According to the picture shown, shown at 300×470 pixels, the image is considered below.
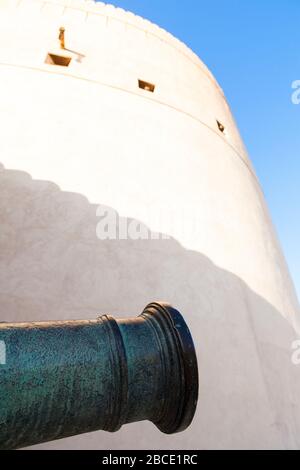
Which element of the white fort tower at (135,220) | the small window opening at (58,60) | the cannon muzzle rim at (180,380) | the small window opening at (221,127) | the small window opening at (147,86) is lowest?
the cannon muzzle rim at (180,380)

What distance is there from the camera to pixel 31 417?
3.40 feet

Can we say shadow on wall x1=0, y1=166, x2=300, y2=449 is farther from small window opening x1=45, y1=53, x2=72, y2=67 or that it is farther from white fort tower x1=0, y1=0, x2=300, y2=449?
small window opening x1=45, y1=53, x2=72, y2=67

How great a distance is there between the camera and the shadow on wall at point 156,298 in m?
3.00

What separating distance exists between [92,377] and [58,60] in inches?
204

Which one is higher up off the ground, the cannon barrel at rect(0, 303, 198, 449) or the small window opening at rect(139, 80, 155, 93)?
the small window opening at rect(139, 80, 155, 93)

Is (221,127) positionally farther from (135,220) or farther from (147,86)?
(135,220)

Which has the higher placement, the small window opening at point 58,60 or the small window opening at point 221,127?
the small window opening at point 58,60

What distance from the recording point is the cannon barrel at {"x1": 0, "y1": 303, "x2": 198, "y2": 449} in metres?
1.04

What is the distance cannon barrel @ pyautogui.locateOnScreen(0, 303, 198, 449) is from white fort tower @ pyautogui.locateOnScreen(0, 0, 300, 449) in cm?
179

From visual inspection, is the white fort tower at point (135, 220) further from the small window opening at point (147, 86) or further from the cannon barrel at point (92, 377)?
the cannon barrel at point (92, 377)

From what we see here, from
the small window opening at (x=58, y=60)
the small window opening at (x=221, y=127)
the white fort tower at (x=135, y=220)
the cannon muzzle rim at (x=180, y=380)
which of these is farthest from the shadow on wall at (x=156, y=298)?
the small window opening at (x=221, y=127)

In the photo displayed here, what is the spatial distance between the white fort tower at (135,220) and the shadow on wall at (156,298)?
0.04 ft


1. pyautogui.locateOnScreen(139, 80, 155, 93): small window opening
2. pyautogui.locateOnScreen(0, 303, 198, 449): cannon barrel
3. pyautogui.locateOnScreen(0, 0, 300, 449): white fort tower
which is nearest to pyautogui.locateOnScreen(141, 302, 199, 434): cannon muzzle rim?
pyautogui.locateOnScreen(0, 303, 198, 449): cannon barrel

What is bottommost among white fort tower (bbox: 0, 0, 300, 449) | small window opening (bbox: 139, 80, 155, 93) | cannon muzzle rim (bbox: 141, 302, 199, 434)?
cannon muzzle rim (bbox: 141, 302, 199, 434)
